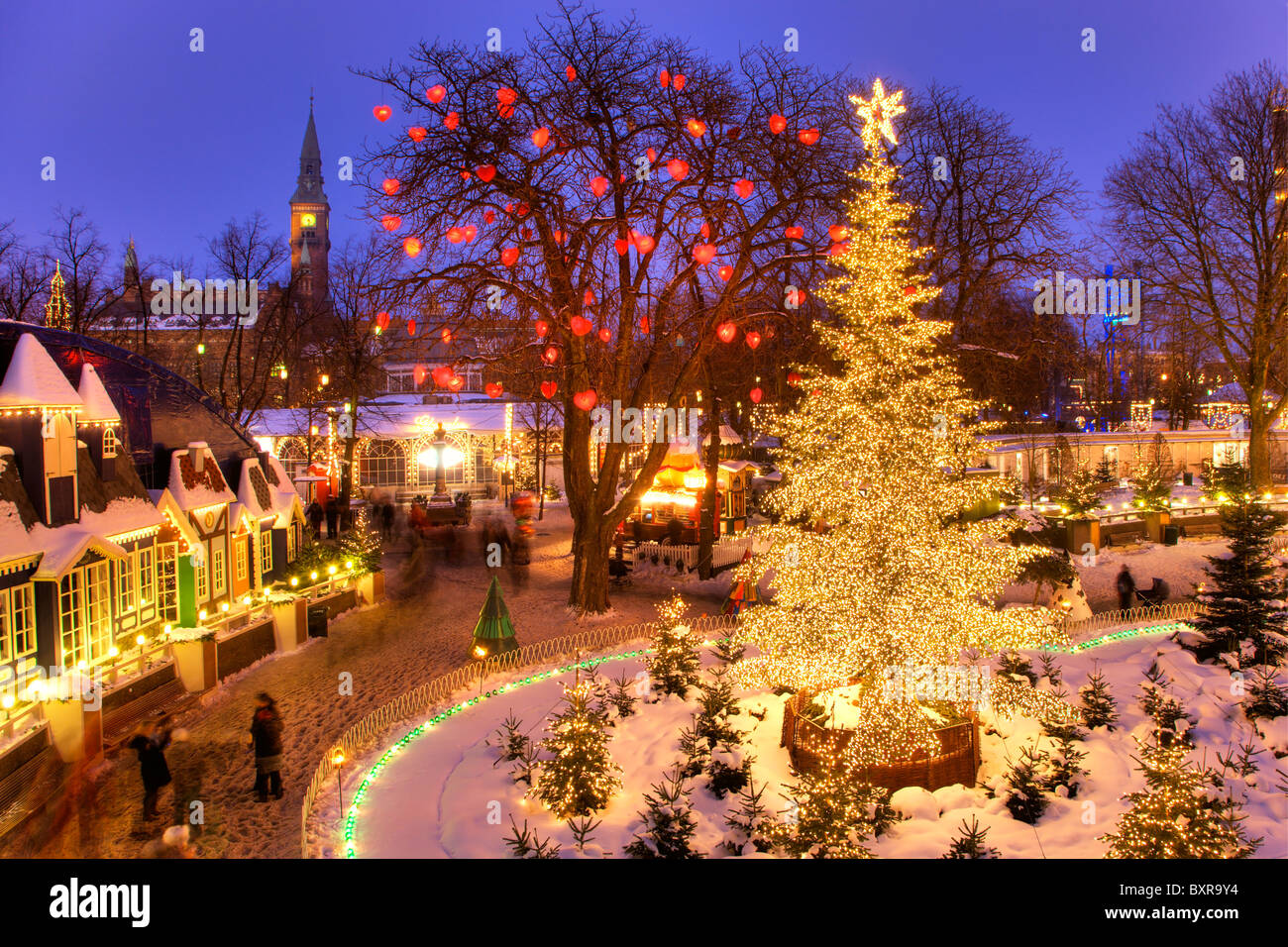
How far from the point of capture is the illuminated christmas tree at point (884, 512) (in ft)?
27.5

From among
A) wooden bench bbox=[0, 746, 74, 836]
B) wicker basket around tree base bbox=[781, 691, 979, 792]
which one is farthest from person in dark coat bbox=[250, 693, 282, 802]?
wicker basket around tree base bbox=[781, 691, 979, 792]

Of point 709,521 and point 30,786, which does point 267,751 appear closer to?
point 30,786

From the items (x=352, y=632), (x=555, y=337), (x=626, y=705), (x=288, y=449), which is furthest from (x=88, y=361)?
(x=288, y=449)

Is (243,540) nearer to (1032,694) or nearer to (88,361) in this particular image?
(88,361)

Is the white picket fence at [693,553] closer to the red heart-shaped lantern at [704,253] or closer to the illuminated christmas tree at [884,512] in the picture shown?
the red heart-shaped lantern at [704,253]

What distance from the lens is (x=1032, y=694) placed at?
28.0ft

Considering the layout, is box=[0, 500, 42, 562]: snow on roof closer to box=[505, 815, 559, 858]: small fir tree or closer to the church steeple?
box=[505, 815, 559, 858]: small fir tree

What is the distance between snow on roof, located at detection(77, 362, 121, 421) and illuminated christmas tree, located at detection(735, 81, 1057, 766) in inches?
423

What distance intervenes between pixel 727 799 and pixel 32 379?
10689 mm

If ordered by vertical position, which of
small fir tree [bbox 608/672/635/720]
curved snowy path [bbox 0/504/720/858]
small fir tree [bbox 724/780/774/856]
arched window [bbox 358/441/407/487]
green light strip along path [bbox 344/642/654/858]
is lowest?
curved snowy path [bbox 0/504/720/858]

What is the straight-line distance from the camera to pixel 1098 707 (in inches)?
376

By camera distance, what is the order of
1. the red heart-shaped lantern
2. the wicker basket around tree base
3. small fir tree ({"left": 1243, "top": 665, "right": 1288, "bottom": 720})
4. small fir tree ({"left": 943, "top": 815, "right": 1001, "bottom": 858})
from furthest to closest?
the red heart-shaped lantern
small fir tree ({"left": 1243, "top": 665, "right": 1288, "bottom": 720})
the wicker basket around tree base
small fir tree ({"left": 943, "top": 815, "right": 1001, "bottom": 858})

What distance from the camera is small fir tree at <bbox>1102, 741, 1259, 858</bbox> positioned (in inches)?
226
